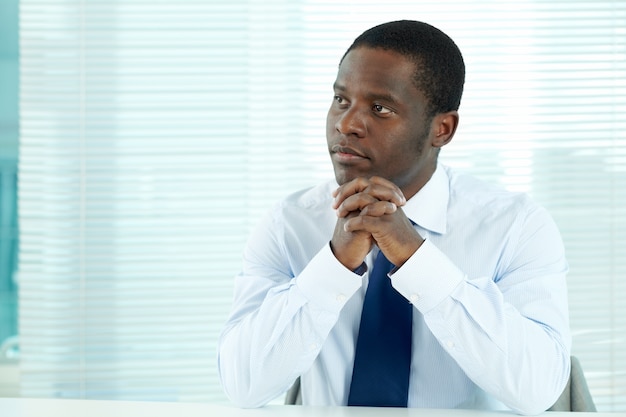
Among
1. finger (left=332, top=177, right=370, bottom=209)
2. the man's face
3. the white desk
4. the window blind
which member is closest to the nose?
the man's face

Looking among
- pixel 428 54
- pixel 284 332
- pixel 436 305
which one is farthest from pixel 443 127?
pixel 284 332

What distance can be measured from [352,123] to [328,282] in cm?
34

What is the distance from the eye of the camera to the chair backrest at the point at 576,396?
184cm

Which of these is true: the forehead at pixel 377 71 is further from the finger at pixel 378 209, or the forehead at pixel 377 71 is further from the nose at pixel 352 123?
the finger at pixel 378 209

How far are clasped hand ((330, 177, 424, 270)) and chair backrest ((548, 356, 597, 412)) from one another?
2.11ft

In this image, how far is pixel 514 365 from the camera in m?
1.50

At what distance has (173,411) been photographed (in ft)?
4.49

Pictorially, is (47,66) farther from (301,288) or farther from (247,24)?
(301,288)

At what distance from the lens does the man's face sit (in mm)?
1618

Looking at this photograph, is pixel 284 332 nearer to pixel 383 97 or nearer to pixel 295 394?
pixel 295 394

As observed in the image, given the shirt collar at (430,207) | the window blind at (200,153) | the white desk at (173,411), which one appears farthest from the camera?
the window blind at (200,153)

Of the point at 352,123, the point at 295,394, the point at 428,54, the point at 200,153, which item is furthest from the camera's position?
the point at 200,153

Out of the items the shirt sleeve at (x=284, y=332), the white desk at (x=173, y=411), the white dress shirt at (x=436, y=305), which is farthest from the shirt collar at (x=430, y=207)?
the white desk at (x=173, y=411)

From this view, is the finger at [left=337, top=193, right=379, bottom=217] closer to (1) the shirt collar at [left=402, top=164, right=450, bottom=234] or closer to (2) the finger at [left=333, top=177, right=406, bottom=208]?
(2) the finger at [left=333, top=177, right=406, bottom=208]
